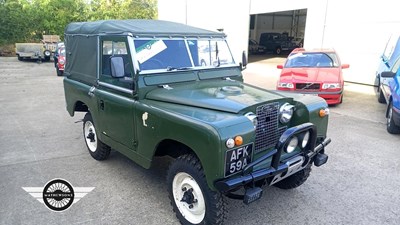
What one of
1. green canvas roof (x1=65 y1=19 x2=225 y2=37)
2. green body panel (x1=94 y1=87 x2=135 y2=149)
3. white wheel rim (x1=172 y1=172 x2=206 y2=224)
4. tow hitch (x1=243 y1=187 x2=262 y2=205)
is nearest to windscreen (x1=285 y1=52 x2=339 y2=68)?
green canvas roof (x1=65 y1=19 x2=225 y2=37)

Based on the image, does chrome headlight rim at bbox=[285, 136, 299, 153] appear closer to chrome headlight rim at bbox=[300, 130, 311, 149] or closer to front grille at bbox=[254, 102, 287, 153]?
chrome headlight rim at bbox=[300, 130, 311, 149]

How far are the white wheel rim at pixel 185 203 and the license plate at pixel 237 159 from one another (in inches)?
18.6

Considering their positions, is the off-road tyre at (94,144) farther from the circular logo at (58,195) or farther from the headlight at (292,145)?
the headlight at (292,145)

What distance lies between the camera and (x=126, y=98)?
3.85 metres

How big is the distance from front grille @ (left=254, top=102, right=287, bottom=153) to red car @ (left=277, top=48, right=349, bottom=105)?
5.63 m

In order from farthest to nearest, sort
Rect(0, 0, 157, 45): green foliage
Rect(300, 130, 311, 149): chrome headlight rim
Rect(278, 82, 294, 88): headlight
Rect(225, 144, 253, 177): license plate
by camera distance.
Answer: Rect(0, 0, 157, 45): green foliage, Rect(278, 82, 294, 88): headlight, Rect(300, 130, 311, 149): chrome headlight rim, Rect(225, 144, 253, 177): license plate

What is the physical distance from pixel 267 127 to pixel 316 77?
6.06 metres

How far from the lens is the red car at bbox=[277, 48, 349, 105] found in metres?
8.52

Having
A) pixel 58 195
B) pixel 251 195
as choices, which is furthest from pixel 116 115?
pixel 251 195

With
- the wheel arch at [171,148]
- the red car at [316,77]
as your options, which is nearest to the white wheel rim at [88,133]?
the wheel arch at [171,148]

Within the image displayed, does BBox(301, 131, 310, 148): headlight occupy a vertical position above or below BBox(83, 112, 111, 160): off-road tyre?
above

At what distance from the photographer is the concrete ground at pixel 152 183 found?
3.53 m

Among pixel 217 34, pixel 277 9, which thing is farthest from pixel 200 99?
pixel 277 9

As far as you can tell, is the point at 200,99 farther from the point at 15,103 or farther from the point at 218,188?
the point at 15,103
